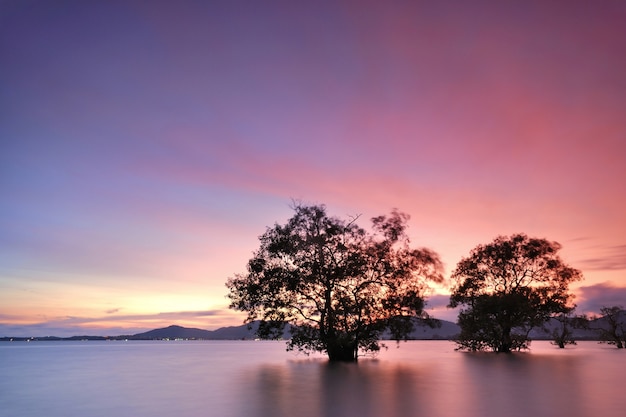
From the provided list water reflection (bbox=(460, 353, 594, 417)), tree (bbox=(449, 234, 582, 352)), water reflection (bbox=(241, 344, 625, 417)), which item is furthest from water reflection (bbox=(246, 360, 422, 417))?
tree (bbox=(449, 234, 582, 352))

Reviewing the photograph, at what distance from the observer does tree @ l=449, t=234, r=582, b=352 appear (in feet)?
216

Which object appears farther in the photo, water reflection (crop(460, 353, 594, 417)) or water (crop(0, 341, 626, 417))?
water (crop(0, 341, 626, 417))

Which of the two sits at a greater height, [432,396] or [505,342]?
[505,342]

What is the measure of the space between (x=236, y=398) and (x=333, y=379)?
8.46 meters

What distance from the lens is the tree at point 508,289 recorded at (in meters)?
65.9

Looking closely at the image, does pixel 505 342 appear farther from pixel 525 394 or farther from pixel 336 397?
pixel 336 397

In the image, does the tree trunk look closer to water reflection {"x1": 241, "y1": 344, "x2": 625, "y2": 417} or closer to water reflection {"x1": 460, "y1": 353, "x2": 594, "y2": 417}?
water reflection {"x1": 460, "y1": 353, "x2": 594, "y2": 417}

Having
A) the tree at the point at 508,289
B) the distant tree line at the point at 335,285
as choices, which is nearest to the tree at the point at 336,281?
the distant tree line at the point at 335,285

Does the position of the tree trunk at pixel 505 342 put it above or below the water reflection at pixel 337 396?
above

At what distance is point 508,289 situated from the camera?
67.6m

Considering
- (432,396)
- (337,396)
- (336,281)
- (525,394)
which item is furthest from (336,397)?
(336,281)

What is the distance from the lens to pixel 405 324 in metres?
47.1

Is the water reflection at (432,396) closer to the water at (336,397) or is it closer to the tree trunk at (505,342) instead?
the water at (336,397)

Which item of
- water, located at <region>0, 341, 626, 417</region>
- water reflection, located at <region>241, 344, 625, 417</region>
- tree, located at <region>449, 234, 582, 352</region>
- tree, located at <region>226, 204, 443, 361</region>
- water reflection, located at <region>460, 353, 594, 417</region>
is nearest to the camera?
water reflection, located at <region>241, 344, 625, 417</region>
